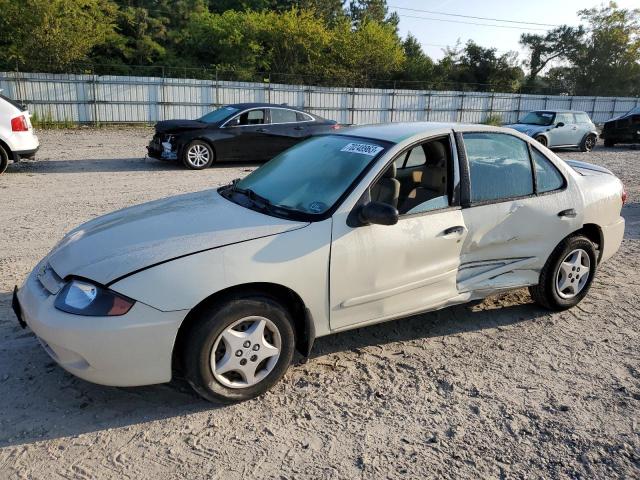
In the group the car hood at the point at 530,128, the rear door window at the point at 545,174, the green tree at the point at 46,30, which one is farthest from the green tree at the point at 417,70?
the rear door window at the point at 545,174

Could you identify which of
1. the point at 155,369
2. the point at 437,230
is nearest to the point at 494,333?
the point at 437,230

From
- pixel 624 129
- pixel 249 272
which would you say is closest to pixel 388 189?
pixel 249 272

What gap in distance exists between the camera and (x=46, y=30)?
84.5 feet

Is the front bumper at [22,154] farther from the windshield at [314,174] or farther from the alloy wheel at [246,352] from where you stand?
the alloy wheel at [246,352]

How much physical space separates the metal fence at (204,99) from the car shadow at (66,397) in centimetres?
1987

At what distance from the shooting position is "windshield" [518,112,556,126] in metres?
17.3

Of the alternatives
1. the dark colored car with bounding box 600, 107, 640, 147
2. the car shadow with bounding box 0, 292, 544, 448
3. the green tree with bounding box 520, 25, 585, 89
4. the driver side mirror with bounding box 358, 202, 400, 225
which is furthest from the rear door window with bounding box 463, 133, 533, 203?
the green tree with bounding box 520, 25, 585, 89

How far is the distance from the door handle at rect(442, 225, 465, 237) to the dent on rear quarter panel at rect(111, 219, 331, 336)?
93 centimetres

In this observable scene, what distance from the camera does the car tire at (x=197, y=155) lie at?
458 inches

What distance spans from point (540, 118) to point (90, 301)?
57.3 feet

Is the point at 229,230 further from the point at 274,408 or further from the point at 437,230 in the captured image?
the point at 437,230

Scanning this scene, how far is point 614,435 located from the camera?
297cm

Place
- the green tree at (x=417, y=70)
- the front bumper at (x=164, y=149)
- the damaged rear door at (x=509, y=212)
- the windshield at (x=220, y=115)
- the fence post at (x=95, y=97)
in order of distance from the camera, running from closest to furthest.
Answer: the damaged rear door at (x=509, y=212) < the front bumper at (x=164, y=149) < the windshield at (x=220, y=115) < the fence post at (x=95, y=97) < the green tree at (x=417, y=70)

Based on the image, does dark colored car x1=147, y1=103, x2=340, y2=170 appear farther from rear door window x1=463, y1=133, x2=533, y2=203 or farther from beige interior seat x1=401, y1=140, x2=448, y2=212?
beige interior seat x1=401, y1=140, x2=448, y2=212
